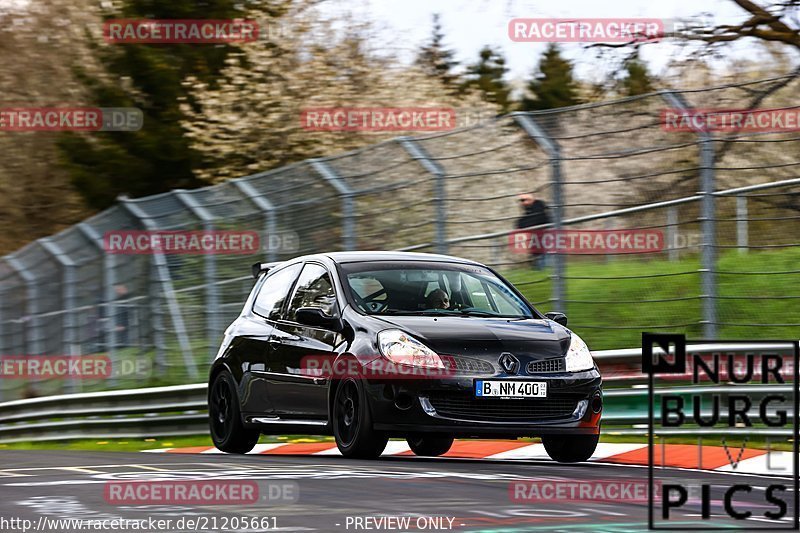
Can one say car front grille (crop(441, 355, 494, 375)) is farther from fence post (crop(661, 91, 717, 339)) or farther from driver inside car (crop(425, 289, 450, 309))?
fence post (crop(661, 91, 717, 339))

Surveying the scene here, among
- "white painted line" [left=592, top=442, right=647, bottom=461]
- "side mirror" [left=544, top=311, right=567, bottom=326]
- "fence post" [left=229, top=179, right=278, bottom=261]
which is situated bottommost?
"white painted line" [left=592, top=442, right=647, bottom=461]

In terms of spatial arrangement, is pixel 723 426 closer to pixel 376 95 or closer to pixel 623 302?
pixel 623 302

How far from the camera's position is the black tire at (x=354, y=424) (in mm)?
10258

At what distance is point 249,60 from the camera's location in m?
34.2

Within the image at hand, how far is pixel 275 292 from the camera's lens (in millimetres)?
12297

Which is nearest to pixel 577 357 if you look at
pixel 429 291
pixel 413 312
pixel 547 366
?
pixel 547 366

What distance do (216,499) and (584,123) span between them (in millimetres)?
6288

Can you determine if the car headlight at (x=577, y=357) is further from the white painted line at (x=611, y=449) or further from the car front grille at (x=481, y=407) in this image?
the white painted line at (x=611, y=449)
